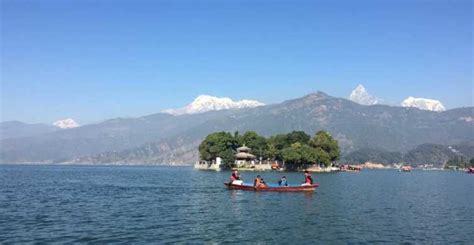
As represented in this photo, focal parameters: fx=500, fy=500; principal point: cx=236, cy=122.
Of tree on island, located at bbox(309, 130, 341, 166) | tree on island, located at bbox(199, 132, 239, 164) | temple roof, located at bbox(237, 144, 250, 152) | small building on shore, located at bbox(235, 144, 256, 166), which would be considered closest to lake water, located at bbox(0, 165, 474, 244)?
tree on island, located at bbox(309, 130, 341, 166)

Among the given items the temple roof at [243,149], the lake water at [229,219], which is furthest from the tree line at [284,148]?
the lake water at [229,219]

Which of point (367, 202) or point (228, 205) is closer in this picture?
point (228, 205)

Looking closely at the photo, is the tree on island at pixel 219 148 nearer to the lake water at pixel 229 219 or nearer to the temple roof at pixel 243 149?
the temple roof at pixel 243 149

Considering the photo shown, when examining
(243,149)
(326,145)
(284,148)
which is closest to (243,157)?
(243,149)

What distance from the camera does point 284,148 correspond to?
7195 inches

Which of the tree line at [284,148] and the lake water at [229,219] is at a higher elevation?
the tree line at [284,148]

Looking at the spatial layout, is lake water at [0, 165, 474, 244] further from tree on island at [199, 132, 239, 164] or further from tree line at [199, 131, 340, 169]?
tree on island at [199, 132, 239, 164]

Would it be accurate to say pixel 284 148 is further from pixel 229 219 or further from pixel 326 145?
pixel 229 219

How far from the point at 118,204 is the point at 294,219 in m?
20.6

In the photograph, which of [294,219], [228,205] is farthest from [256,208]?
[294,219]

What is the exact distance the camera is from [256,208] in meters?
53.0

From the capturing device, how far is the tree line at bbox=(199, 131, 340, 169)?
171625mm

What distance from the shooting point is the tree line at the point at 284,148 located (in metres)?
172

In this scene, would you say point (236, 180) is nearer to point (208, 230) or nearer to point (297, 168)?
point (208, 230)
